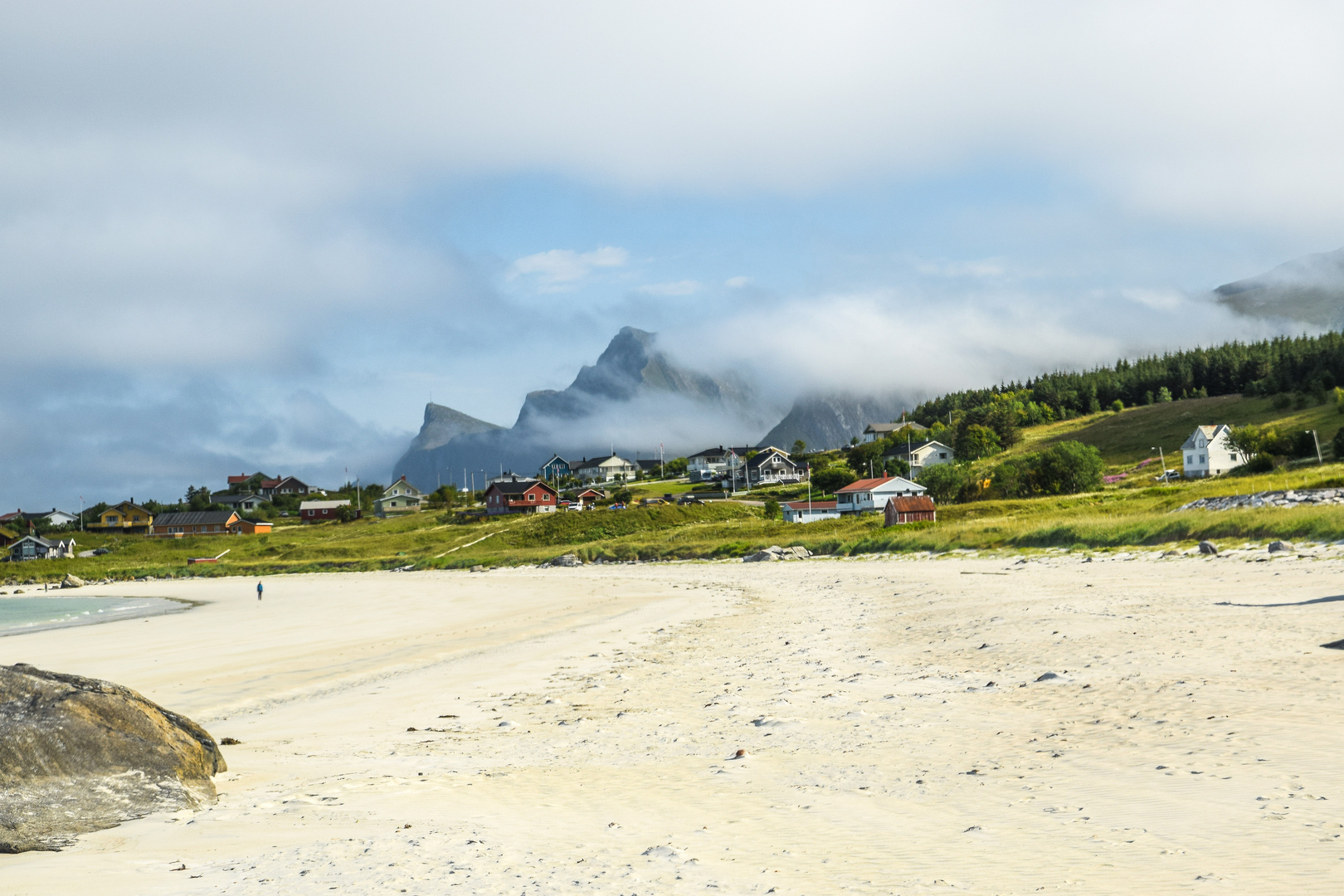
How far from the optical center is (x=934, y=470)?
335ft

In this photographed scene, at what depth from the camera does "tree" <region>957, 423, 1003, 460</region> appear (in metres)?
150

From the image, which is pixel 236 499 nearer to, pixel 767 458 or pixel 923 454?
pixel 767 458

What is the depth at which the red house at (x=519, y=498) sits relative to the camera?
133625mm

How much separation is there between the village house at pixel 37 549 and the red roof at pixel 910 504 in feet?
356

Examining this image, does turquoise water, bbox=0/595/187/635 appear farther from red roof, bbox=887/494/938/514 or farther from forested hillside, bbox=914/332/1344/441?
forested hillside, bbox=914/332/1344/441

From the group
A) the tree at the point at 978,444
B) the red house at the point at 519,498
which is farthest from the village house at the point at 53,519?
the tree at the point at 978,444

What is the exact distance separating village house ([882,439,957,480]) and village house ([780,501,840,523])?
46.6 meters

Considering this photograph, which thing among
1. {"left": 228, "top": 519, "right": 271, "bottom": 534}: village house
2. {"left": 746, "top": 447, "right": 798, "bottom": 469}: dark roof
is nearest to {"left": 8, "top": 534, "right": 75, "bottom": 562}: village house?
{"left": 228, "top": 519, "right": 271, "bottom": 534}: village house

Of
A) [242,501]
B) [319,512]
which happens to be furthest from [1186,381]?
[242,501]

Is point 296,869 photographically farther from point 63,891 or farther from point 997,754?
point 997,754

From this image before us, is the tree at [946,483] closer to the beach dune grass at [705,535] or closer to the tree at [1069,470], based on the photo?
the tree at [1069,470]

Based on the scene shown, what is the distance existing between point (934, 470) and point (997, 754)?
96714mm

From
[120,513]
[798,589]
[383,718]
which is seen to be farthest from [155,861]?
[120,513]

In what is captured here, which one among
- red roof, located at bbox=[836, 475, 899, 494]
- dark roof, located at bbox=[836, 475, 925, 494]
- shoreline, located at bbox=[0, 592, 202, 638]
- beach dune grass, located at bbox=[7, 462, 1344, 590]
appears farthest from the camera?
red roof, located at bbox=[836, 475, 899, 494]
